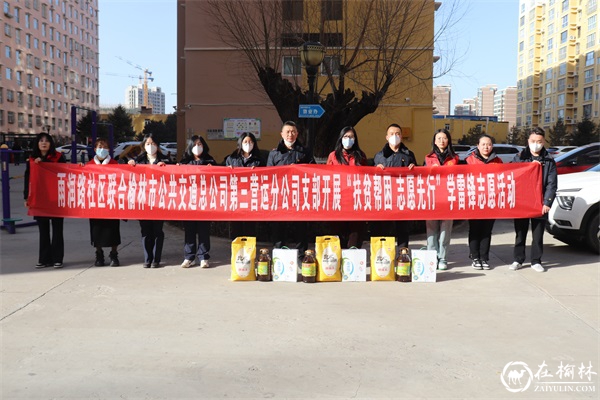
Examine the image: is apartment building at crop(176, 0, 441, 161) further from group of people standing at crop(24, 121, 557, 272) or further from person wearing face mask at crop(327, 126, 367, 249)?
person wearing face mask at crop(327, 126, 367, 249)

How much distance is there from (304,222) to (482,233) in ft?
8.05

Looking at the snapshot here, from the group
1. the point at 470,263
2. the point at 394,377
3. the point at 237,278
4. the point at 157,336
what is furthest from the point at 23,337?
Answer: the point at 470,263

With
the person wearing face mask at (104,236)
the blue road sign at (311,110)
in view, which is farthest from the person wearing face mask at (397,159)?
the person wearing face mask at (104,236)

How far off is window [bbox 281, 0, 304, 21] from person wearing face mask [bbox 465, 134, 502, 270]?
7528 mm

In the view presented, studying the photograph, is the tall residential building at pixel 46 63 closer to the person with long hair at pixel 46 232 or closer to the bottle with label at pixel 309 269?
the person with long hair at pixel 46 232

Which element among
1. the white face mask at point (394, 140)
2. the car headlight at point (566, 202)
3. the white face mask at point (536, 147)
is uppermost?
the white face mask at point (394, 140)

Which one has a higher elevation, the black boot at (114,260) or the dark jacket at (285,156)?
the dark jacket at (285,156)

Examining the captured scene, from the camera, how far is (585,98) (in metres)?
91.1

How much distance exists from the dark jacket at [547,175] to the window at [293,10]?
789cm

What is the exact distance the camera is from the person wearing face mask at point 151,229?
8.05m

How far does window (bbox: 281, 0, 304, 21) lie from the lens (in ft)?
46.9

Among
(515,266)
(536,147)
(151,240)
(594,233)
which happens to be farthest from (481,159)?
(151,240)

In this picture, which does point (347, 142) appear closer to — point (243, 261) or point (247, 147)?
point (247, 147)

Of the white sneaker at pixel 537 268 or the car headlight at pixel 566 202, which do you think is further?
the car headlight at pixel 566 202
